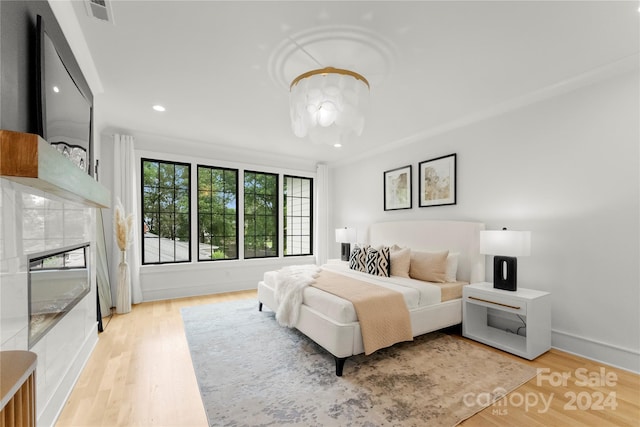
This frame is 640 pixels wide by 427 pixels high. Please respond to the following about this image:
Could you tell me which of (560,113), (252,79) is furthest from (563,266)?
(252,79)

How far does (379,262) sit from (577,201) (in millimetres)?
2058

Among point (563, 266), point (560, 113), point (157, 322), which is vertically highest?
point (560, 113)

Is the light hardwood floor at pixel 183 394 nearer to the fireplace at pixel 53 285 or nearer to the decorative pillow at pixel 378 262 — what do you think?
the fireplace at pixel 53 285

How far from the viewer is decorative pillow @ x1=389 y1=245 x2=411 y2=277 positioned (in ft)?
11.6

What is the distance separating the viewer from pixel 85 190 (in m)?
1.70

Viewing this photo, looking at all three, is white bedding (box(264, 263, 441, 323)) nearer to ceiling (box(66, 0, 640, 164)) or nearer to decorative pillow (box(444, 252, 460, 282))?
decorative pillow (box(444, 252, 460, 282))

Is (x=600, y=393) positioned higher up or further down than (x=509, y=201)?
further down

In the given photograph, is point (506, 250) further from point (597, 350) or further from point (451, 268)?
point (597, 350)

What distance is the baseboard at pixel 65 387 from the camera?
165cm

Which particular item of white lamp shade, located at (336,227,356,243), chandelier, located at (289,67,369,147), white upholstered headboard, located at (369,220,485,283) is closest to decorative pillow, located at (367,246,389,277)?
white upholstered headboard, located at (369,220,485,283)

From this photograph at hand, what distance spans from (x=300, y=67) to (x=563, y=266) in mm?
3096

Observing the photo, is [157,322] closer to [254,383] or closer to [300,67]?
[254,383]

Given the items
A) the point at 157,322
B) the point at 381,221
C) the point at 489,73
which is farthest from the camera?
the point at 381,221

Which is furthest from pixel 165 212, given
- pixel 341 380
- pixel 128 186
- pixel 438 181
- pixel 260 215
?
pixel 438 181
